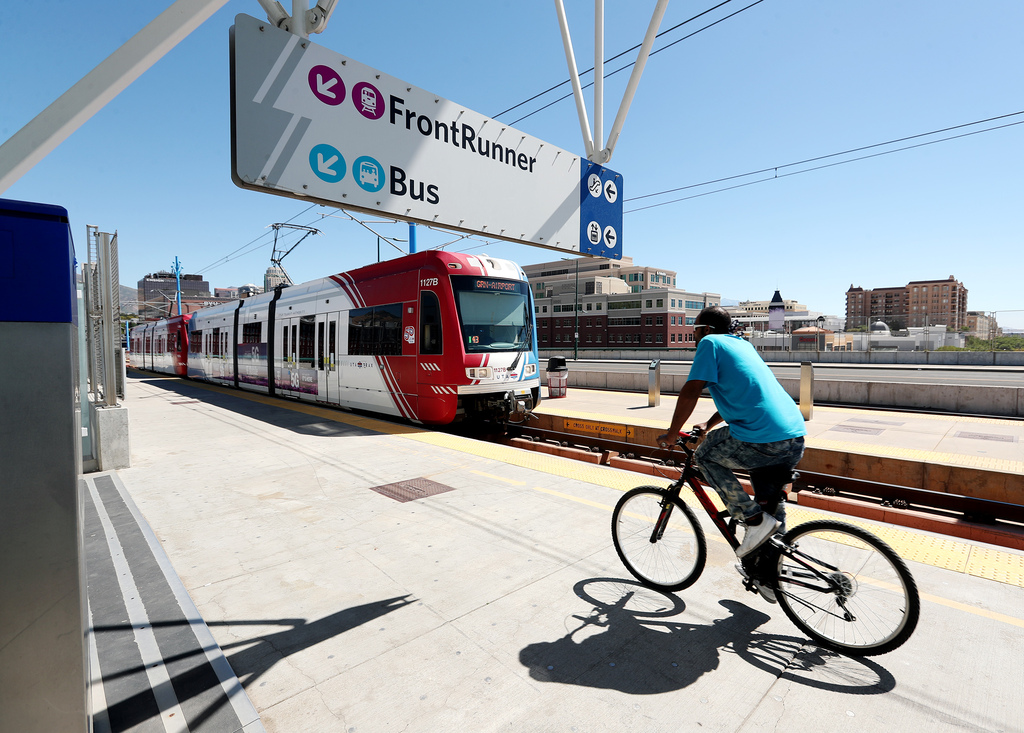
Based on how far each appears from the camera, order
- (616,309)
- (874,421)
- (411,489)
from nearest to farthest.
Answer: (411,489), (874,421), (616,309)

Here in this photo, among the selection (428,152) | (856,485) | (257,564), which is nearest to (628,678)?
(257,564)

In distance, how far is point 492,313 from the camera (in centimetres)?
1048

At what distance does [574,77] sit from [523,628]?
17.3ft

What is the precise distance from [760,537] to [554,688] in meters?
1.51

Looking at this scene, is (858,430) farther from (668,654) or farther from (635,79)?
(668,654)

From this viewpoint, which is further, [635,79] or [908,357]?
[908,357]

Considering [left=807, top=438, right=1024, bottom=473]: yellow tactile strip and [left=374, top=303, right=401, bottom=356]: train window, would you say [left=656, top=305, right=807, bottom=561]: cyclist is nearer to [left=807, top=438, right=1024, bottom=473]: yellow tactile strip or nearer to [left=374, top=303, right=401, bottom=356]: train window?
[left=807, top=438, right=1024, bottom=473]: yellow tactile strip

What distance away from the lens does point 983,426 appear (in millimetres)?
11242

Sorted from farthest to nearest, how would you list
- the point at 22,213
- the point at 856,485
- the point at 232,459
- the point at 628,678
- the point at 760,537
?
the point at 232,459 → the point at 856,485 → the point at 760,537 → the point at 628,678 → the point at 22,213

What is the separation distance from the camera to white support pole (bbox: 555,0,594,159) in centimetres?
562

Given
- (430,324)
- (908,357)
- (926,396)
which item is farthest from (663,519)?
(908,357)

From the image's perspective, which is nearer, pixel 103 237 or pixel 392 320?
pixel 103 237

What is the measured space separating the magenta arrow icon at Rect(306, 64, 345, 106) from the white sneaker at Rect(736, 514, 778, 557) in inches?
151

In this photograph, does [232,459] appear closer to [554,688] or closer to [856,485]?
[554,688]
